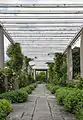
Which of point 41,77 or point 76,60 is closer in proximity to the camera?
point 76,60

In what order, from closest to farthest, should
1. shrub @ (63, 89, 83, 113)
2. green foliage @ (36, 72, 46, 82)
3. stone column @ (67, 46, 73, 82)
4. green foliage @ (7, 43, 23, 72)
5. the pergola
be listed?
shrub @ (63, 89, 83, 113) < the pergola < green foliage @ (7, 43, 23, 72) < stone column @ (67, 46, 73, 82) < green foliage @ (36, 72, 46, 82)

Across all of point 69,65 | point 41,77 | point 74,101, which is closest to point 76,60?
point 69,65

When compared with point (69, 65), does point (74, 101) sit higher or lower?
lower

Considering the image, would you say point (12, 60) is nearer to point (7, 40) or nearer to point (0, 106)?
point (7, 40)

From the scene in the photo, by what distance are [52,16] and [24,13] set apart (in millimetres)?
1508

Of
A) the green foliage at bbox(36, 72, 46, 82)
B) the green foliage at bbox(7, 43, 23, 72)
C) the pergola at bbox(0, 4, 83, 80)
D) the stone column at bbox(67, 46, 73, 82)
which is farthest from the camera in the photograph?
the green foliage at bbox(36, 72, 46, 82)

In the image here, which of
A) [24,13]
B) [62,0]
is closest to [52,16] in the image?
[24,13]

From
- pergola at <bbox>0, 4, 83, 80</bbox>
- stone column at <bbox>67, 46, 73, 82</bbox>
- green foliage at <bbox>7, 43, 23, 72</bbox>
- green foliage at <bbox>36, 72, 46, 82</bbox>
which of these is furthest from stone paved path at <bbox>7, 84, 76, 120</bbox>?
green foliage at <bbox>36, 72, 46, 82</bbox>

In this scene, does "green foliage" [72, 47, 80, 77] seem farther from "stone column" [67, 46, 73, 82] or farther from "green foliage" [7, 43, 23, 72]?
"green foliage" [7, 43, 23, 72]

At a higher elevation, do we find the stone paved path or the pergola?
the pergola

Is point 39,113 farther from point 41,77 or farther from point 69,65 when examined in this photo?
point 41,77

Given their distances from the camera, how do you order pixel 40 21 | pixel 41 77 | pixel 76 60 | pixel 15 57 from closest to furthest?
pixel 40 21
pixel 15 57
pixel 76 60
pixel 41 77

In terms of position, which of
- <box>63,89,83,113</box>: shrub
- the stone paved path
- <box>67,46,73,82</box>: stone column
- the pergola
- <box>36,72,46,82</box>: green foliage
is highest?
the pergola

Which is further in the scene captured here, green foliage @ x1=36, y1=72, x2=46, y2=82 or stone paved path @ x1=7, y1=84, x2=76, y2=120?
green foliage @ x1=36, y1=72, x2=46, y2=82
